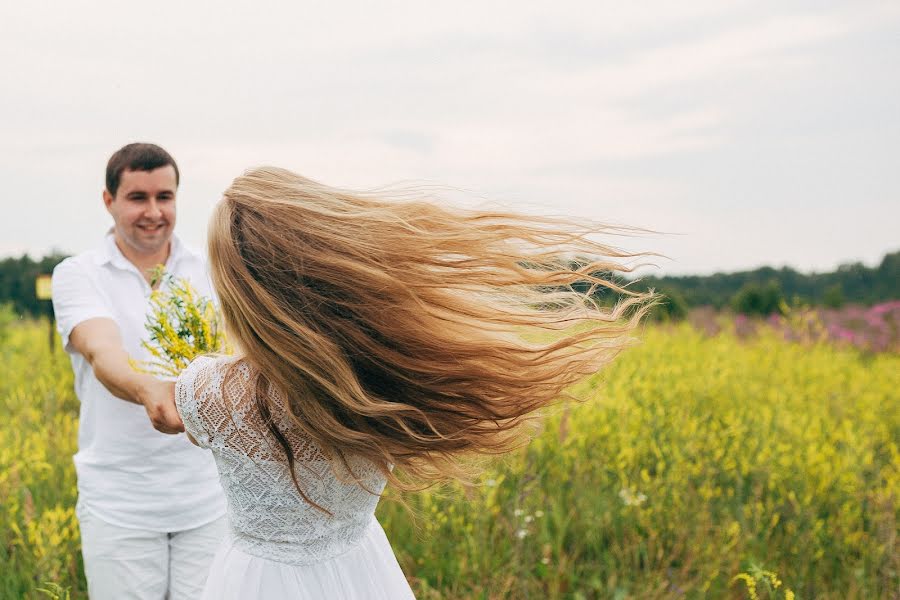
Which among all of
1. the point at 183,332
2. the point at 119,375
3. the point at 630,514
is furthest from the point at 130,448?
the point at 630,514

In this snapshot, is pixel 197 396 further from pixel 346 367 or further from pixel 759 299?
pixel 759 299

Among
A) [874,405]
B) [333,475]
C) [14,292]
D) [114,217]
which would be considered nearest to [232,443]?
[333,475]

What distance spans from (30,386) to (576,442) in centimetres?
529

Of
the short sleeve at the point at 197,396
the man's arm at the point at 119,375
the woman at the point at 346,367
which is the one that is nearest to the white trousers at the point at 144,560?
the man's arm at the point at 119,375

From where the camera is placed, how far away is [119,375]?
230 centimetres

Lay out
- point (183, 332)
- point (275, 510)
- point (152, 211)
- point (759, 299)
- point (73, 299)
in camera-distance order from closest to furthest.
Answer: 1. point (275, 510)
2. point (183, 332)
3. point (73, 299)
4. point (152, 211)
5. point (759, 299)

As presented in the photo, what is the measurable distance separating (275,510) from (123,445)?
114 cm

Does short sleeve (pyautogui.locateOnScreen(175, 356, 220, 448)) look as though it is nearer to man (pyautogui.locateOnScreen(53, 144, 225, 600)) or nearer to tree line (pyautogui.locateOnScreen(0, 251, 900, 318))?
man (pyautogui.locateOnScreen(53, 144, 225, 600))

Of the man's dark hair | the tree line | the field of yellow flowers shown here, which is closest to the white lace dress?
the field of yellow flowers

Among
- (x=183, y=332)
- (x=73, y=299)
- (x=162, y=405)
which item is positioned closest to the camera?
(x=162, y=405)

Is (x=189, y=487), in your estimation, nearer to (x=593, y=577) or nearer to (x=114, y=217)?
(x=114, y=217)

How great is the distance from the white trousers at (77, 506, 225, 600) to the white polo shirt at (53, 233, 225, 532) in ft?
0.13

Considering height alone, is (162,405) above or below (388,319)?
below

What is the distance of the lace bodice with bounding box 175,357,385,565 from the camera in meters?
1.69
